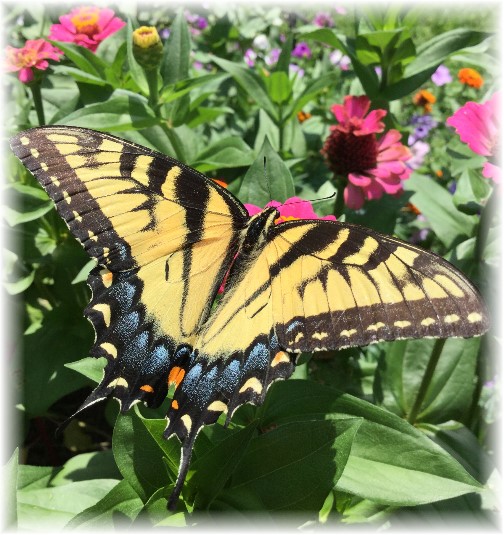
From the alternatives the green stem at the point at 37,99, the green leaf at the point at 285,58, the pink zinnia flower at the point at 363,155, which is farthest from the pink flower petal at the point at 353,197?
the green stem at the point at 37,99

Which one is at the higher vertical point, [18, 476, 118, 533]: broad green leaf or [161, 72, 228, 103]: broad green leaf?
[161, 72, 228, 103]: broad green leaf

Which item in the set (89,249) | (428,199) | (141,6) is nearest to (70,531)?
(89,249)

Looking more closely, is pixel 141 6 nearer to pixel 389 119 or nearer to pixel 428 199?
pixel 389 119

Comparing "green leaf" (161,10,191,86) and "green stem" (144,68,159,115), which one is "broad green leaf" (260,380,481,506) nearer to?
"green stem" (144,68,159,115)

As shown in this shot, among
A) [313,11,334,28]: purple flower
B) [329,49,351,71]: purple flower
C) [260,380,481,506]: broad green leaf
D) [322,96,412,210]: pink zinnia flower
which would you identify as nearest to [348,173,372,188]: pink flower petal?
[322,96,412,210]: pink zinnia flower

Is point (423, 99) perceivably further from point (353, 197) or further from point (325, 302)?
point (325, 302)
